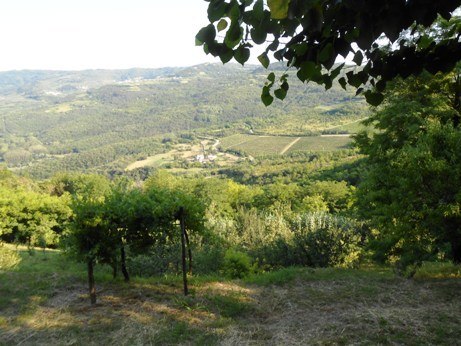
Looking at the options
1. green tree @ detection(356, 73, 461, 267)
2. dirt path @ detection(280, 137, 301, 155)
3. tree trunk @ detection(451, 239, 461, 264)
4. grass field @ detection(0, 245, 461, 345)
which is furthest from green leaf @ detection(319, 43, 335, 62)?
dirt path @ detection(280, 137, 301, 155)

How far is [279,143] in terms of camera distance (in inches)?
4882

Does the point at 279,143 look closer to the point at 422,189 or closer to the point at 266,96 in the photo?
the point at 422,189

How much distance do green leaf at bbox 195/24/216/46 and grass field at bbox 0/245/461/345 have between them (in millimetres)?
4370

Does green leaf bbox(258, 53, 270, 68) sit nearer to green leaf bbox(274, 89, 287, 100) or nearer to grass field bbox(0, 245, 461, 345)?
green leaf bbox(274, 89, 287, 100)

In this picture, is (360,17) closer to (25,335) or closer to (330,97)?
(25,335)

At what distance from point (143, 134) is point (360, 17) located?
204710 mm

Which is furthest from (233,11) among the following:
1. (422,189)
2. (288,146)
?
(288,146)

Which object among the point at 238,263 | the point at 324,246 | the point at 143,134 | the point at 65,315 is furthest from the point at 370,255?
the point at 143,134

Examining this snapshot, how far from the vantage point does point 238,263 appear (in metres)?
9.34

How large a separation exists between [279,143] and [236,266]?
383 ft

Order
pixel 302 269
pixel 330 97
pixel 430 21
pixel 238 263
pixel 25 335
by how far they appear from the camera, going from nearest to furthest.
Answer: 1. pixel 430 21
2. pixel 25 335
3. pixel 302 269
4. pixel 238 263
5. pixel 330 97

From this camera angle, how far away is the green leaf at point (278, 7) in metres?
1.07

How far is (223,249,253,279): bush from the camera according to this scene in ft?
30.3

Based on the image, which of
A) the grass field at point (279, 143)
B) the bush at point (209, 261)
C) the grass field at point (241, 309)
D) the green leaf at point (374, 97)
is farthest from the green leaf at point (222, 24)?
the grass field at point (279, 143)
